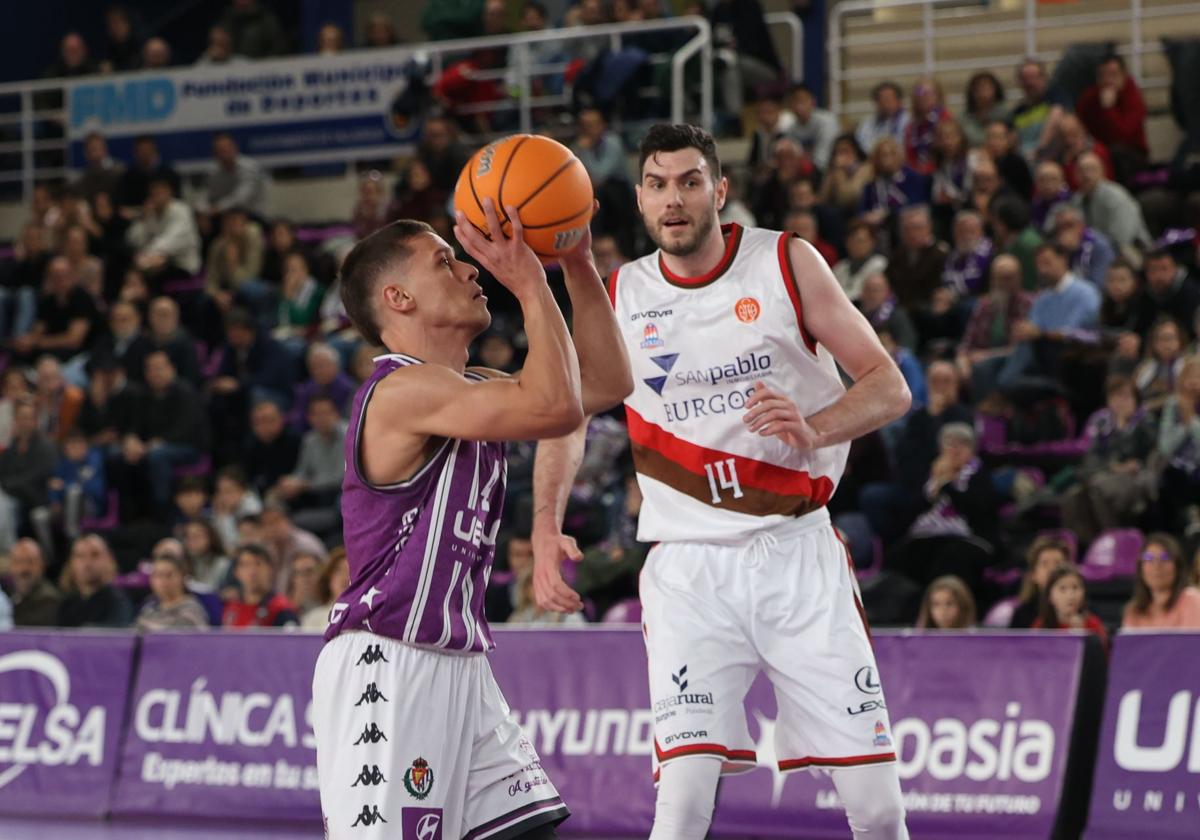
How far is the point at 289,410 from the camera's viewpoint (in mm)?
16188

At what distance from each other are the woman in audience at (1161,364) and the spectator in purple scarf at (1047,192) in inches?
91.5

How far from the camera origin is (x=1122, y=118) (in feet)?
51.1

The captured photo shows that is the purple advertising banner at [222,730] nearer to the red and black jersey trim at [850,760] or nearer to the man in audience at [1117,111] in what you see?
the red and black jersey trim at [850,760]

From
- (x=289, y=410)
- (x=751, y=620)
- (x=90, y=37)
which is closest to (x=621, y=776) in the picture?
(x=751, y=620)

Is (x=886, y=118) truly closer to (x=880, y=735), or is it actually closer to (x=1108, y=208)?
(x=1108, y=208)

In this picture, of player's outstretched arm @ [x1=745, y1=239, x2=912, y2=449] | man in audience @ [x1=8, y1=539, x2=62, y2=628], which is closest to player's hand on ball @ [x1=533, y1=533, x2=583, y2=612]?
player's outstretched arm @ [x1=745, y1=239, x2=912, y2=449]

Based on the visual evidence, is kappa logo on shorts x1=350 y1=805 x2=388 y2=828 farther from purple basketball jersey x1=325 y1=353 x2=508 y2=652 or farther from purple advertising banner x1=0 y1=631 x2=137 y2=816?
purple advertising banner x1=0 y1=631 x2=137 y2=816

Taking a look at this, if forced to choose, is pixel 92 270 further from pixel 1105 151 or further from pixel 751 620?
pixel 751 620

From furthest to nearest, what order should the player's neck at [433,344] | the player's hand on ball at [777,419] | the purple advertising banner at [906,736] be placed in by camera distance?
the purple advertising banner at [906,736], the player's hand on ball at [777,419], the player's neck at [433,344]

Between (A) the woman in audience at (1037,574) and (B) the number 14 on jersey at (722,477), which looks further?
(A) the woman in audience at (1037,574)

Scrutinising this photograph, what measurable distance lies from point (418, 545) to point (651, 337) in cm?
171

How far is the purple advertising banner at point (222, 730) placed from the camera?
1024cm

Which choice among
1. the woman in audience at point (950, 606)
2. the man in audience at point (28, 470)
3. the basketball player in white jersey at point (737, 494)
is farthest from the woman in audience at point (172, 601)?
the basketball player in white jersey at point (737, 494)

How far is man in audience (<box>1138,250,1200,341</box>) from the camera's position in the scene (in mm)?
12867
